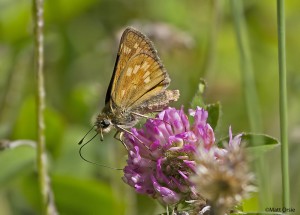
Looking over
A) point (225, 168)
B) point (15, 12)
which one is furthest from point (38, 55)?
point (15, 12)

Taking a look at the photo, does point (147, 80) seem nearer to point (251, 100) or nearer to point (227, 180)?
point (251, 100)

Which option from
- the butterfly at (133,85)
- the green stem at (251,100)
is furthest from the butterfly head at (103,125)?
the green stem at (251,100)

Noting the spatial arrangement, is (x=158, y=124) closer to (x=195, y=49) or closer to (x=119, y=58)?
(x=119, y=58)

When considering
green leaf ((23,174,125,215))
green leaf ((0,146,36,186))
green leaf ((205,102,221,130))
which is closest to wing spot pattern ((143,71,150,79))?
green leaf ((205,102,221,130))

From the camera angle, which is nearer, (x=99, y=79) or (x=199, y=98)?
(x=199, y=98)

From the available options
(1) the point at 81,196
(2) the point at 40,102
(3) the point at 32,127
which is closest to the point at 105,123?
(2) the point at 40,102

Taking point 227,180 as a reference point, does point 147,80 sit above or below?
above

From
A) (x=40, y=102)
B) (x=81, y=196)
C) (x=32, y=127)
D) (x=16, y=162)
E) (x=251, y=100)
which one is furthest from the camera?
(x=32, y=127)
